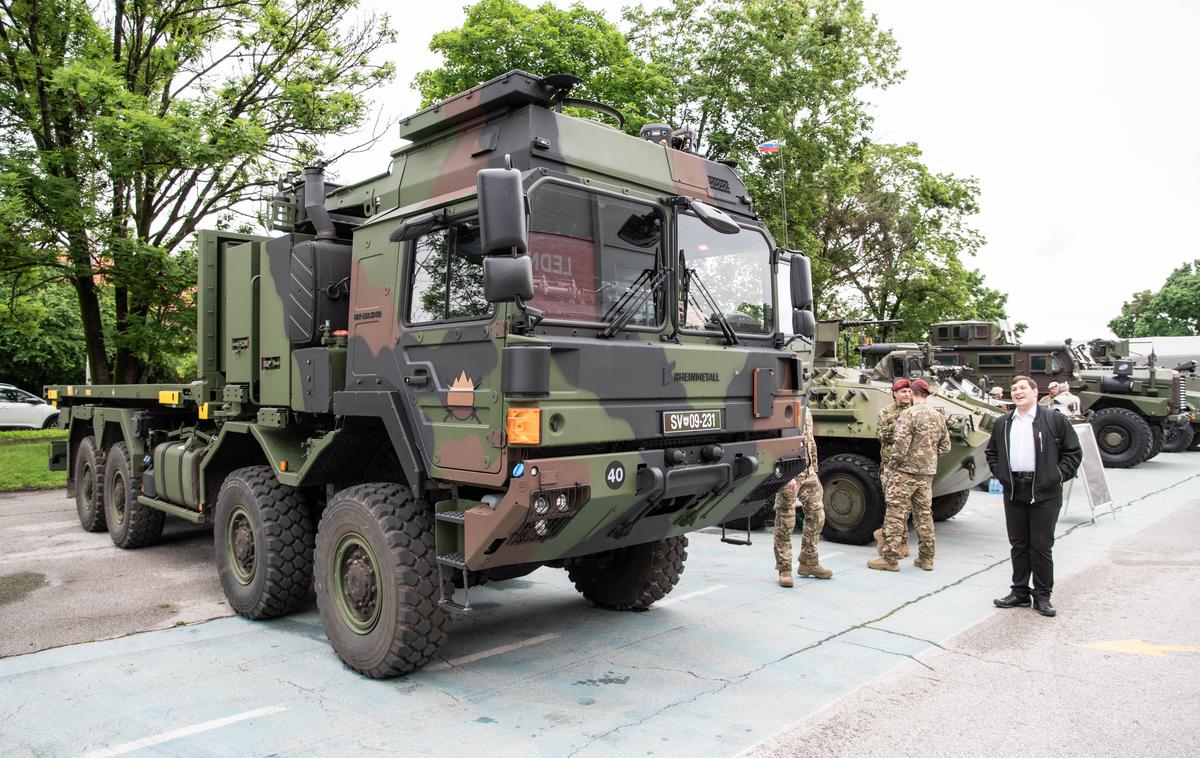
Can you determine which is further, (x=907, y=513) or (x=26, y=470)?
(x=26, y=470)

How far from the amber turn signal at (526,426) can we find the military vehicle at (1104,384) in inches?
616

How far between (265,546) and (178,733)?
1.78 metres

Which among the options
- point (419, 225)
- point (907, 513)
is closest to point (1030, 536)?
point (907, 513)

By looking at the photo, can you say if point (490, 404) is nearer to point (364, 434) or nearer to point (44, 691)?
point (364, 434)

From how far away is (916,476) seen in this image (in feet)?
26.3

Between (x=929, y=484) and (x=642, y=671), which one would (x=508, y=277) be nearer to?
(x=642, y=671)

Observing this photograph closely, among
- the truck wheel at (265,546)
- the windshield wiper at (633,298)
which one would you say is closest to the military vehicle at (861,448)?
the windshield wiper at (633,298)

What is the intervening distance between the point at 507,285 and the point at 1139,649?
14.8ft

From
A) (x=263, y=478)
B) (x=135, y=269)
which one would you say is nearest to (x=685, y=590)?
(x=263, y=478)

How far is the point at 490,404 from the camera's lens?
13.9 feet

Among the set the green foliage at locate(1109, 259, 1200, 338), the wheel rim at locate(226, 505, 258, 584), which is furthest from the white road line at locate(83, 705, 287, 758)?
the green foliage at locate(1109, 259, 1200, 338)

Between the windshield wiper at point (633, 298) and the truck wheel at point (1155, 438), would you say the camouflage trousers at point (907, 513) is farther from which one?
the truck wheel at point (1155, 438)

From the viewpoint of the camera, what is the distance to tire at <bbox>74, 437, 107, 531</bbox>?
29.5ft

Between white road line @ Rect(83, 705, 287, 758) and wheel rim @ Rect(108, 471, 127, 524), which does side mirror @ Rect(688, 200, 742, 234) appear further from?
wheel rim @ Rect(108, 471, 127, 524)
